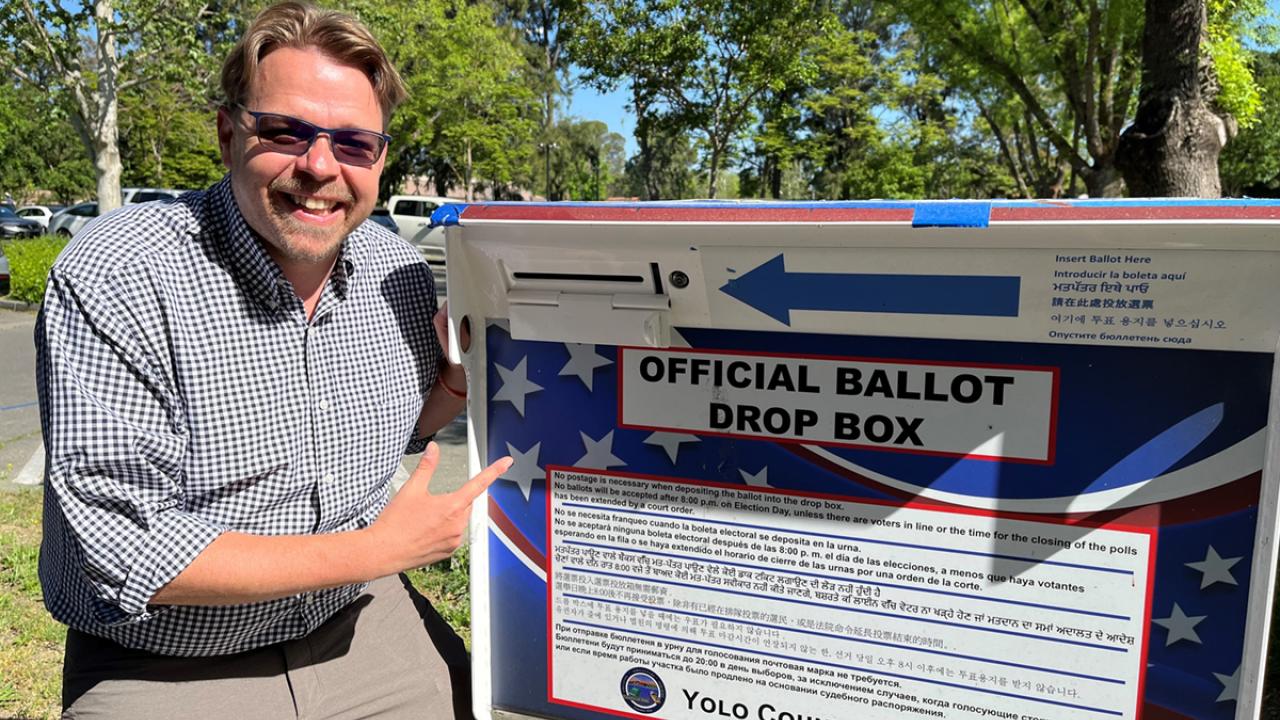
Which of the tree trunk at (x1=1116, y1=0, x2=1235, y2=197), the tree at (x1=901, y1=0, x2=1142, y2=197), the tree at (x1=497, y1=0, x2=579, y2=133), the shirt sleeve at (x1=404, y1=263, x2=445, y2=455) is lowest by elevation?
the shirt sleeve at (x1=404, y1=263, x2=445, y2=455)

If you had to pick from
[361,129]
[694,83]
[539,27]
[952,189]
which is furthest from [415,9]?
[539,27]

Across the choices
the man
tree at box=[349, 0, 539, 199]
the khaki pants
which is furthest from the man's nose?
tree at box=[349, 0, 539, 199]

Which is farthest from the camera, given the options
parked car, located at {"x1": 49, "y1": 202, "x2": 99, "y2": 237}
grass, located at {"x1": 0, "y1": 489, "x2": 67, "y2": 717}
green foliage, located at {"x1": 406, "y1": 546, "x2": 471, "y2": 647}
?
parked car, located at {"x1": 49, "y1": 202, "x2": 99, "y2": 237}

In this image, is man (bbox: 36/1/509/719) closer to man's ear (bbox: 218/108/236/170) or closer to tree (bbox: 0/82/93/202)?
man's ear (bbox: 218/108/236/170)

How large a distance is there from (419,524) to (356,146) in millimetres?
787

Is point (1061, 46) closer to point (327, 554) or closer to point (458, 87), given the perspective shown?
point (327, 554)

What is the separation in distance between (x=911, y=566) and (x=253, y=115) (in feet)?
5.04

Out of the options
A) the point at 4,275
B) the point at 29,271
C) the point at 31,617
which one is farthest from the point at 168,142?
the point at 31,617

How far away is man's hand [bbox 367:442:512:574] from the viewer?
5.61 ft

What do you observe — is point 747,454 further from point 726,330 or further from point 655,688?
point 655,688

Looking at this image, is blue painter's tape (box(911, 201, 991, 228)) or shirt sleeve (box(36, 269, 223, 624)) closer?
blue painter's tape (box(911, 201, 991, 228))

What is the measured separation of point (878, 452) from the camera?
1.68m

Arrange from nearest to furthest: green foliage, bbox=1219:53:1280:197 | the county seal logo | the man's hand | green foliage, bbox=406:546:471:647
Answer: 1. the man's hand
2. the county seal logo
3. green foliage, bbox=406:546:471:647
4. green foliage, bbox=1219:53:1280:197

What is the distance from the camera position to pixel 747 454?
1.78m
